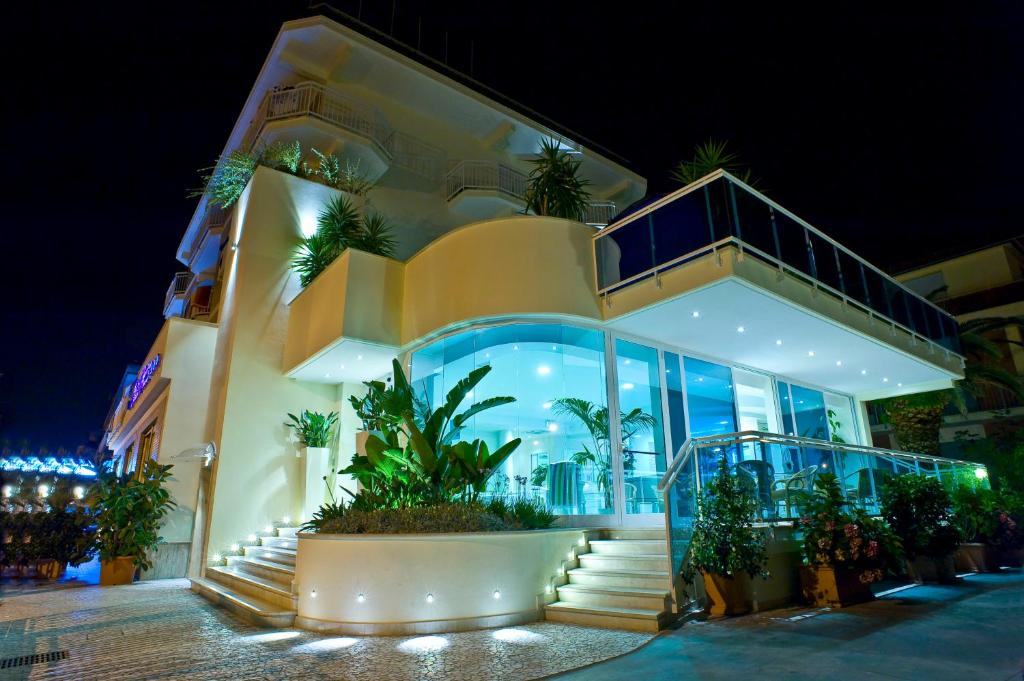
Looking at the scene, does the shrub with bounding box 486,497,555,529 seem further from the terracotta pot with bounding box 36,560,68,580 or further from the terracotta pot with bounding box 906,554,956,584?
the terracotta pot with bounding box 36,560,68,580

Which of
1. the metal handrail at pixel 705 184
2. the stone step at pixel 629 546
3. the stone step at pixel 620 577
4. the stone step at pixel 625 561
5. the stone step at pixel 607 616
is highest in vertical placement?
the metal handrail at pixel 705 184

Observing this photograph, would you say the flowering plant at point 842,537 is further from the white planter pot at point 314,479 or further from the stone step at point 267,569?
the white planter pot at point 314,479

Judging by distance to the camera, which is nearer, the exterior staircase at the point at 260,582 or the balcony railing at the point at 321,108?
the exterior staircase at the point at 260,582

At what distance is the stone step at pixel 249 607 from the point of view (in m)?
6.58

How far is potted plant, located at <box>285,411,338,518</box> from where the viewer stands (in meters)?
12.1

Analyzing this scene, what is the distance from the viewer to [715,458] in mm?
6754

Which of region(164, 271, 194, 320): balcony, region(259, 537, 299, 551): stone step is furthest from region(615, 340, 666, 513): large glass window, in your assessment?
region(164, 271, 194, 320): balcony

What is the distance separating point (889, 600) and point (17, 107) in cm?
2491

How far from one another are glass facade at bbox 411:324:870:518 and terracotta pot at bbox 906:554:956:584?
2.08 meters

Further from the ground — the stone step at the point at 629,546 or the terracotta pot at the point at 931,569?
the stone step at the point at 629,546

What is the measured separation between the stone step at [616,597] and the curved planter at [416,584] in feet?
1.20

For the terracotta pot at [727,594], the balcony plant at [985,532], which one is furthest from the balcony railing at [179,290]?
the balcony plant at [985,532]

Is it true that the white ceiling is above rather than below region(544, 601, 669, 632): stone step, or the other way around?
above

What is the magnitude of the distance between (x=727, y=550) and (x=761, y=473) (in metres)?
1.17
